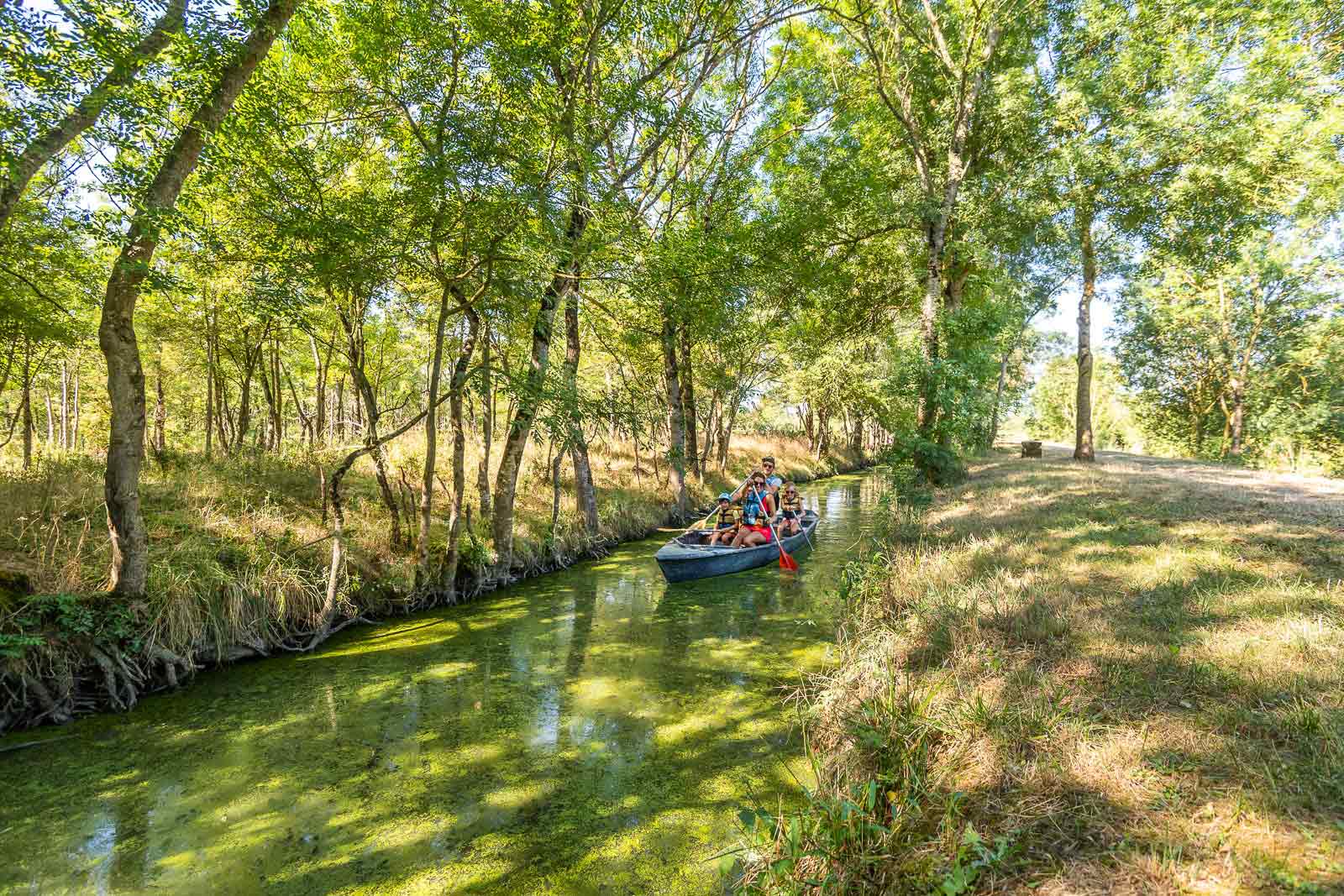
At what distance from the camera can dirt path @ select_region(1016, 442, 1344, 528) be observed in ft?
23.3

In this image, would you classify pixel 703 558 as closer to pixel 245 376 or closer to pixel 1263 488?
pixel 1263 488

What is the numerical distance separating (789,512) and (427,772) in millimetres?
8659

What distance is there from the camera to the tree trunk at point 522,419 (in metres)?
8.05

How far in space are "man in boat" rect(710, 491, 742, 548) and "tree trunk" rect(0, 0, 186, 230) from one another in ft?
30.9

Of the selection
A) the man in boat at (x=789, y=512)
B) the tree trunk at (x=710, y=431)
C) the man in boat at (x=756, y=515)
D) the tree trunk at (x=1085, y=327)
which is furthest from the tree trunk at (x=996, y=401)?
the man in boat at (x=756, y=515)

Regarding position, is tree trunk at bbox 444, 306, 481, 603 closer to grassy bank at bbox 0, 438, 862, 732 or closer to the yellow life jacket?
grassy bank at bbox 0, 438, 862, 732

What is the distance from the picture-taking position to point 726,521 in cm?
1076

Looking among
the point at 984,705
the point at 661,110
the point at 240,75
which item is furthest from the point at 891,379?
the point at 240,75

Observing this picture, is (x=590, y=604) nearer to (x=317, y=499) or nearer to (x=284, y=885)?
(x=317, y=499)

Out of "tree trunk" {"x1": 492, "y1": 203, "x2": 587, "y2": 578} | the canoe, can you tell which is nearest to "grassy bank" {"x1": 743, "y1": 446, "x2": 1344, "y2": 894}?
the canoe

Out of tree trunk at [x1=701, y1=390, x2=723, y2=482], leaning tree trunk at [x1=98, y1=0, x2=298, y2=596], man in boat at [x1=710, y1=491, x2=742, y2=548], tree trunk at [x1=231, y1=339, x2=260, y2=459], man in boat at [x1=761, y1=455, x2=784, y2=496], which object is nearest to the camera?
leaning tree trunk at [x1=98, y1=0, x2=298, y2=596]

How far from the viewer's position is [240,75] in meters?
5.21

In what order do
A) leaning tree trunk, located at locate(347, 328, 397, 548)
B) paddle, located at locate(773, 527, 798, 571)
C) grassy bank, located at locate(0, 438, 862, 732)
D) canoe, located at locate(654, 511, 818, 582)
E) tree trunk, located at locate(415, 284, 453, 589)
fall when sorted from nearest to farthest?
grassy bank, located at locate(0, 438, 862, 732) < tree trunk, located at locate(415, 284, 453, 589) < leaning tree trunk, located at locate(347, 328, 397, 548) < canoe, located at locate(654, 511, 818, 582) < paddle, located at locate(773, 527, 798, 571)

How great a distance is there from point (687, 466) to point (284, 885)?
49.7ft
